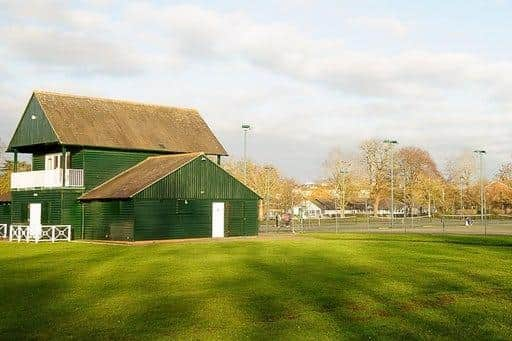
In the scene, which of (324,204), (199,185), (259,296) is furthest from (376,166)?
(259,296)

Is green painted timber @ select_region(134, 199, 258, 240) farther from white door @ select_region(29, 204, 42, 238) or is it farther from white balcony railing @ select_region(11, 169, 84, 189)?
Result: white door @ select_region(29, 204, 42, 238)

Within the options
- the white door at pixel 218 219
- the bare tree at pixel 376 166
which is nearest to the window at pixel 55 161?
the white door at pixel 218 219

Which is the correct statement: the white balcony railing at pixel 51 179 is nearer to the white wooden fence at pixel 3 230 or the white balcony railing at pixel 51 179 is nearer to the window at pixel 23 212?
the window at pixel 23 212

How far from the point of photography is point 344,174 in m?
101

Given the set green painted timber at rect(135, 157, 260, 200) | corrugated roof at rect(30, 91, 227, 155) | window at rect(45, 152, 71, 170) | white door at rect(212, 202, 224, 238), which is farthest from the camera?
window at rect(45, 152, 71, 170)

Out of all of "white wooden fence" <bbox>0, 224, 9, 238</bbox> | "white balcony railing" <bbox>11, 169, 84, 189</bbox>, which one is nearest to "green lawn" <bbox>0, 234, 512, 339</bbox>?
"white balcony railing" <bbox>11, 169, 84, 189</bbox>

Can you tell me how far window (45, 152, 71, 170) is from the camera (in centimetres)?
4459

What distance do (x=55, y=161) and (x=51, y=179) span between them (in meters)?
2.40

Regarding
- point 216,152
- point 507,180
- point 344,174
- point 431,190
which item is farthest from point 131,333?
point 507,180

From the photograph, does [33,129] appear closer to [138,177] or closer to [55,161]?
[55,161]

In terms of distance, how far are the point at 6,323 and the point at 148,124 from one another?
3677 cm

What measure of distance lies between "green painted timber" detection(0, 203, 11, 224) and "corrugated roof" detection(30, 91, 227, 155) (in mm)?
10449

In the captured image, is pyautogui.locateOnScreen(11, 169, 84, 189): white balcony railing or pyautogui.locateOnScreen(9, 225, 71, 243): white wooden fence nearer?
pyautogui.locateOnScreen(9, 225, 71, 243): white wooden fence

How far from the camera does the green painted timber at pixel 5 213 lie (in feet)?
165
